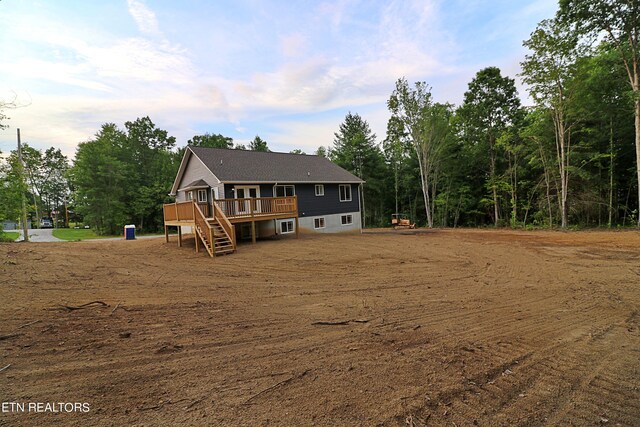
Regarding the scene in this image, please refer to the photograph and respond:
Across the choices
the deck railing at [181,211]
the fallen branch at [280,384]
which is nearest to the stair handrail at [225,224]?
the deck railing at [181,211]

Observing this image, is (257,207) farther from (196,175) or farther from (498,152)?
(498,152)

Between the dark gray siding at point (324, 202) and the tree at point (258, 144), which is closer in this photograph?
the dark gray siding at point (324, 202)

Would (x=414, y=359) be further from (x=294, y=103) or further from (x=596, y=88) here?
(x=596, y=88)

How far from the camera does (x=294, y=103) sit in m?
21.9

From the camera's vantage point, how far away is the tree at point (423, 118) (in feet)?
76.2

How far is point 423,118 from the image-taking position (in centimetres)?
2369

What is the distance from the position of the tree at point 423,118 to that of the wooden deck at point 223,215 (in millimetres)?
14595

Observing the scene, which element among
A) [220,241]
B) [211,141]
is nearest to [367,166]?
[220,241]

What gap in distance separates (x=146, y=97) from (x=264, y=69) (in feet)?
22.2

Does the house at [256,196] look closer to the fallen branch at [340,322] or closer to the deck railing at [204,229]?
the deck railing at [204,229]

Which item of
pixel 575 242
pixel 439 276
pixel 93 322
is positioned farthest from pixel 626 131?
pixel 93 322

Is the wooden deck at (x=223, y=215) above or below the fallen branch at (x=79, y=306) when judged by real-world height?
above

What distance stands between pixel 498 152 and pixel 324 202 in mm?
17677

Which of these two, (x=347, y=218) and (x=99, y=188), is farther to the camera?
(x=99, y=188)
